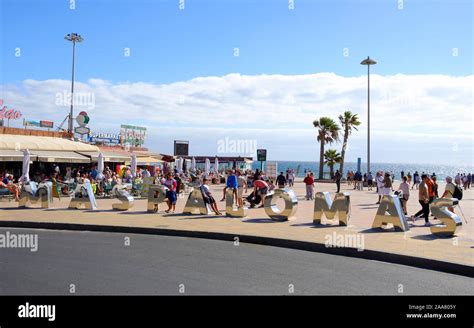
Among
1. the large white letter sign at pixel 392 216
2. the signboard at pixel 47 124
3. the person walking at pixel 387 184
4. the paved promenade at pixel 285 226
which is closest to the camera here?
the paved promenade at pixel 285 226

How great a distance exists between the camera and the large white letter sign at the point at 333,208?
42.3ft

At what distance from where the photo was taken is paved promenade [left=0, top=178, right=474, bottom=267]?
929 cm

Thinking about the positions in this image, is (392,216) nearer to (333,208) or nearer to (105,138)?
(333,208)

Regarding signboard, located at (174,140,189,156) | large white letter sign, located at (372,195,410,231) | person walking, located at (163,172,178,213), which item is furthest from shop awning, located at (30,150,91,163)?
large white letter sign, located at (372,195,410,231)

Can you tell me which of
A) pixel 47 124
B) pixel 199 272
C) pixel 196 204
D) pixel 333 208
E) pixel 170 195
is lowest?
pixel 199 272

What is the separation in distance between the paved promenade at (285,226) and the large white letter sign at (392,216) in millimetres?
301

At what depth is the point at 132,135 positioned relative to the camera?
6581cm

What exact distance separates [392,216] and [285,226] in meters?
2.82

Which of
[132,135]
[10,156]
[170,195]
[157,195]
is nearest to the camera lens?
[157,195]

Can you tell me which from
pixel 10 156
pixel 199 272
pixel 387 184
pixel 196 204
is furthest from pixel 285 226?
pixel 10 156

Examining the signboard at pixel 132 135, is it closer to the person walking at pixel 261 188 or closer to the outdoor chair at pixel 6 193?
the outdoor chair at pixel 6 193

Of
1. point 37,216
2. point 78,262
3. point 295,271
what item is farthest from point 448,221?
point 37,216

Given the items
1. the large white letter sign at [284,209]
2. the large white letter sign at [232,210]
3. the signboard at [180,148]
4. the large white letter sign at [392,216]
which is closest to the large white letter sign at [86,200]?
the large white letter sign at [232,210]
